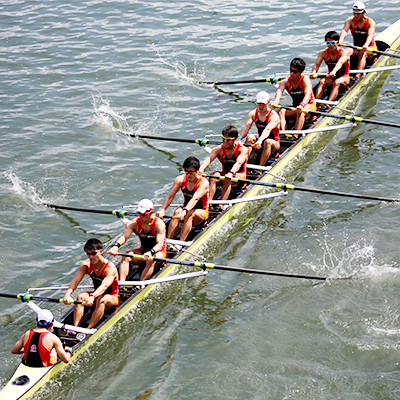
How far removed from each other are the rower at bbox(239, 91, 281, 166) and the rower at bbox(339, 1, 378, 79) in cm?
478

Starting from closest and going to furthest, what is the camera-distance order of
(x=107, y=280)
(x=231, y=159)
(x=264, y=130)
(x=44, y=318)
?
1. (x=44, y=318)
2. (x=107, y=280)
3. (x=231, y=159)
4. (x=264, y=130)

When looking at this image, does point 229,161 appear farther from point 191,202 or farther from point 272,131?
point 191,202

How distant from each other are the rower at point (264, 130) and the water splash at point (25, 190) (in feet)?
15.8

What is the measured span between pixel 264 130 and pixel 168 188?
102 inches

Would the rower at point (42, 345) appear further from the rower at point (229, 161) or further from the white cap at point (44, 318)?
the rower at point (229, 161)

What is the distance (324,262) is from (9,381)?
624 cm

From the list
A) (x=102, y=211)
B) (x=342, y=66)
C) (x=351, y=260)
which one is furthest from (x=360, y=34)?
(x=102, y=211)

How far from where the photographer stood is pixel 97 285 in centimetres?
1145

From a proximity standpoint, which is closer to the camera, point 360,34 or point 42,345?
point 42,345

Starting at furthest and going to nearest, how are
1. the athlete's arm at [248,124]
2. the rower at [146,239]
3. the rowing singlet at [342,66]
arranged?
1. the rowing singlet at [342,66]
2. the athlete's arm at [248,124]
3. the rower at [146,239]

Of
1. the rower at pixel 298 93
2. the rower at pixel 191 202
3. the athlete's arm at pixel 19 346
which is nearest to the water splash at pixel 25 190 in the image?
the rower at pixel 191 202

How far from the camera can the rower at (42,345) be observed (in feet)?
32.9

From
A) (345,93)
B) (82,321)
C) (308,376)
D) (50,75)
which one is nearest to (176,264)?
(82,321)

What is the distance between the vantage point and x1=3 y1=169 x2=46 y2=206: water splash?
51.6 ft
